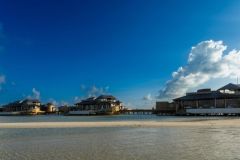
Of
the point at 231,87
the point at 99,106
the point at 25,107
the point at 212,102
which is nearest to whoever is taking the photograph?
the point at 212,102

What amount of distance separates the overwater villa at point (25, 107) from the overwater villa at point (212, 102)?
65.7 metres

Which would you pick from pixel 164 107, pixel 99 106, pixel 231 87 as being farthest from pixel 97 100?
pixel 231 87

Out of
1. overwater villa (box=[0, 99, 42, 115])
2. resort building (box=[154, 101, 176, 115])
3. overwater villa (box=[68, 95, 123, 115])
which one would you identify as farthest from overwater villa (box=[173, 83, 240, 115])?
overwater villa (box=[0, 99, 42, 115])

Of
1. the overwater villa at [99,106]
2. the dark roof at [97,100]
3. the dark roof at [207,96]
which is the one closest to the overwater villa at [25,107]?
the overwater villa at [99,106]

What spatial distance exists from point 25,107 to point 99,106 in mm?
39943

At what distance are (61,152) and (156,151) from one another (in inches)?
196

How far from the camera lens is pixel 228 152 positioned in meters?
19.2

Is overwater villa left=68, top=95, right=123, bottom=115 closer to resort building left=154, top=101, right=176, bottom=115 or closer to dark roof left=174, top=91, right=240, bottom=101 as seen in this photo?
resort building left=154, top=101, right=176, bottom=115

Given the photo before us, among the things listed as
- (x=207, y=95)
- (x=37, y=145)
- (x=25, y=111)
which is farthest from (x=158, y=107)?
(x=37, y=145)

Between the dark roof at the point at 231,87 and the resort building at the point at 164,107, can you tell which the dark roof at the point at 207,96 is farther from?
the resort building at the point at 164,107

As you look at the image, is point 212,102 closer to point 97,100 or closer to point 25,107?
point 97,100

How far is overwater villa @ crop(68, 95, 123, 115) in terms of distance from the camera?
126 meters

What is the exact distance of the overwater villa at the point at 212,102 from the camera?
90.8 m

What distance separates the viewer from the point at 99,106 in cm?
12862
